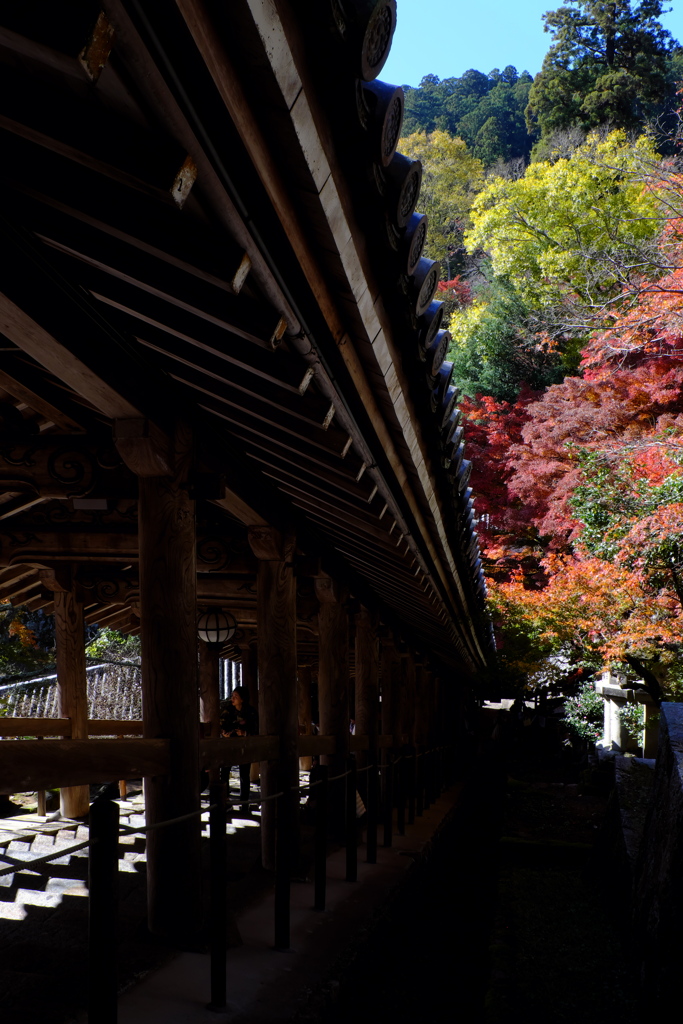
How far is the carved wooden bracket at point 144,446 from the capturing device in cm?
370

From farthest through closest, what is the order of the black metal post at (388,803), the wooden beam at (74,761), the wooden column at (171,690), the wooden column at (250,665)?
1. the wooden column at (250,665)
2. the black metal post at (388,803)
3. the wooden column at (171,690)
4. the wooden beam at (74,761)

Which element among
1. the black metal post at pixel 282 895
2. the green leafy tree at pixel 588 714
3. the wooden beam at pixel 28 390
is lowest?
the green leafy tree at pixel 588 714

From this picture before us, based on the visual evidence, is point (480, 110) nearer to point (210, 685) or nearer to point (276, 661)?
point (210, 685)

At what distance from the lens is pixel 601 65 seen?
131 feet

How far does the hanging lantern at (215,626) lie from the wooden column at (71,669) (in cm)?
158

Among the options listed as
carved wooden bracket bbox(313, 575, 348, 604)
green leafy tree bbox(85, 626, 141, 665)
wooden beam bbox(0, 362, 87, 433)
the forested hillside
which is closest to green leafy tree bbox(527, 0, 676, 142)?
the forested hillside

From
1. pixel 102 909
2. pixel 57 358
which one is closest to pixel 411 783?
pixel 102 909

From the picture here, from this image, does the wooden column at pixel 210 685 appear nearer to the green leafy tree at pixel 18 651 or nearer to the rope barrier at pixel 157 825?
the rope barrier at pixel 157 825

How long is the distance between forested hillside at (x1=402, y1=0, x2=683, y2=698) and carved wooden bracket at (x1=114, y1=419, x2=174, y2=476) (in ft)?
29.5

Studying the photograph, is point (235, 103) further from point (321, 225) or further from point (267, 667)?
point (267, 667)

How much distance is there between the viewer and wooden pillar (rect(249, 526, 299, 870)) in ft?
19.4

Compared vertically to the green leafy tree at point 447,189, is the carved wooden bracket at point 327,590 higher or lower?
lower

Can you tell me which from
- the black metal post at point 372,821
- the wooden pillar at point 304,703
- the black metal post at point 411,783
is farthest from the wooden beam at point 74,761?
the wooden pillar at point 304,703

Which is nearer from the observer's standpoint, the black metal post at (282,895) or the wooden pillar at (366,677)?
the black metal post at (282,895)
